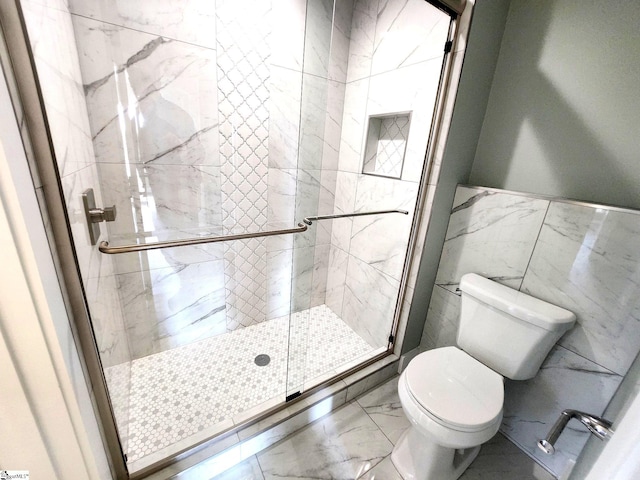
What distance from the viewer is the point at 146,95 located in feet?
4.50

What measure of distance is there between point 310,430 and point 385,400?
A: 49cm

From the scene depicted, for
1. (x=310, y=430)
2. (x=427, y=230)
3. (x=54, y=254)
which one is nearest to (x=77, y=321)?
(x=54, y=254)

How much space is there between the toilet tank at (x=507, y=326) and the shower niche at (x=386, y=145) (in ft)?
2.67

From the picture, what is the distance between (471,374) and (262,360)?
1212 millimetres

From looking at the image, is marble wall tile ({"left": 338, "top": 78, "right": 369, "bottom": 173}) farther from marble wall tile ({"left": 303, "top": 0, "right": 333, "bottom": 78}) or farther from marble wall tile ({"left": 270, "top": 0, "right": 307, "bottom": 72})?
marble wall tile ({"left": 270, "top": 0, "right": 307, "bottom": 72})

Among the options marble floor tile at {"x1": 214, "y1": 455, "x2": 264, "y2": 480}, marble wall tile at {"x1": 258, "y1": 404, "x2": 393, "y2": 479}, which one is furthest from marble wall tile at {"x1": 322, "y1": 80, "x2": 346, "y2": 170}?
marble floor tile at {"x1": 214, "y1": 455, "x2": 264, "y2": 480}

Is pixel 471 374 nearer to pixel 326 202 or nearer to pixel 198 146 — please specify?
pixel 326 202

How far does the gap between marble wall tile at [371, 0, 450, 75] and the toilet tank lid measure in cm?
117

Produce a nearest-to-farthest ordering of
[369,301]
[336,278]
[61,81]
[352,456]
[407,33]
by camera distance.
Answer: [61,81], [352,456], [407,33], [369,301], [336,278]

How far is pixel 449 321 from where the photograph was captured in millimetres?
1614

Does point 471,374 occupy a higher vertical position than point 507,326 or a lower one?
lower

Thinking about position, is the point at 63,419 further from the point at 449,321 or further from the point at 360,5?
the point at 360,5

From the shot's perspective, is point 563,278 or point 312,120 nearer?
point 563,278

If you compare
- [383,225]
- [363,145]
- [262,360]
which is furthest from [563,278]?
[262,360]
